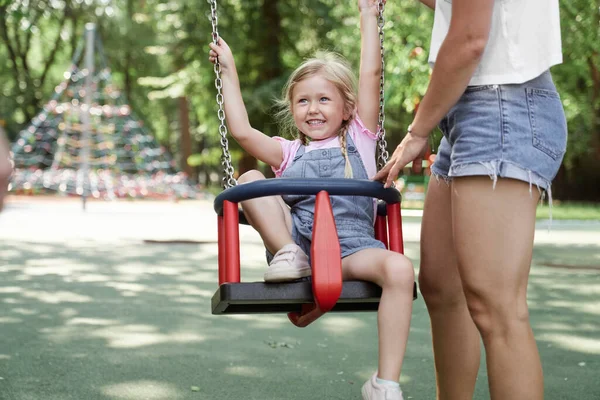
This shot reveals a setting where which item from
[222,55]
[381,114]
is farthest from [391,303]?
[222,55]

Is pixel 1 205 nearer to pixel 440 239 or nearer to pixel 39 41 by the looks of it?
pixel 440 239

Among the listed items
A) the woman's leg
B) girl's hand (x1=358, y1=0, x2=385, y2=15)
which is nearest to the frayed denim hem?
the woman's leg

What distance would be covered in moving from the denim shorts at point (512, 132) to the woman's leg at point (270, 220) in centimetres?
67

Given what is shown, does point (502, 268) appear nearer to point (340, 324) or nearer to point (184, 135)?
point (340, 324)

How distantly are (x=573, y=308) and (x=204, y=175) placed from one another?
34.7 metres

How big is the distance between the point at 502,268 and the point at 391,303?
382 mm

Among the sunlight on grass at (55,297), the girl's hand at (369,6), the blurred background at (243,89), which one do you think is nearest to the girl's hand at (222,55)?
the girl's hand at (369,6)

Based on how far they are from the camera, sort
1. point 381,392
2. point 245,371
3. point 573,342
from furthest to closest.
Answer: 1. point 573,342
2. point 245,371
3. point 381,392

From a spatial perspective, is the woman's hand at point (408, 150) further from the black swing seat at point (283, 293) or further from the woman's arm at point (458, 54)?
the black swing seat at point (283, 293)

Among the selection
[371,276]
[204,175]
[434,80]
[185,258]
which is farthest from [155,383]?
[204,175]

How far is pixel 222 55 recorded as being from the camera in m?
2.79

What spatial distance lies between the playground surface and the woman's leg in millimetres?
872

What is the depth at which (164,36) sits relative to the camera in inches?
Result: 901

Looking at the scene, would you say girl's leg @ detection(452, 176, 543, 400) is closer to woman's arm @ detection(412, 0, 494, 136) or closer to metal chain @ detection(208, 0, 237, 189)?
woman's arm @ detection(412, 0, 494, 136)
